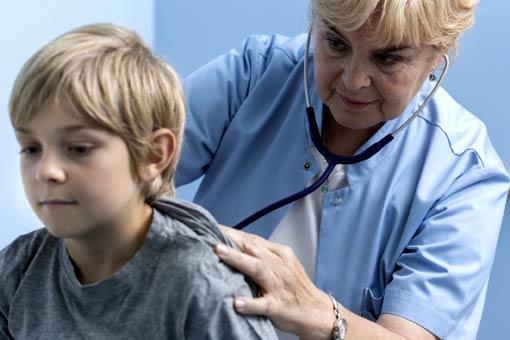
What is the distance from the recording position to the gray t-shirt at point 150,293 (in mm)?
1130

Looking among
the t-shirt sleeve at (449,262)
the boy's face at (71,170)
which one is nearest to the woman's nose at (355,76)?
the t-shirt sleeve at (449,262)

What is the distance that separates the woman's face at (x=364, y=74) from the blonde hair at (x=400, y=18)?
2 cm

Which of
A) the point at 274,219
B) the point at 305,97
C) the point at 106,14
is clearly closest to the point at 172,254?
the point at 274,219

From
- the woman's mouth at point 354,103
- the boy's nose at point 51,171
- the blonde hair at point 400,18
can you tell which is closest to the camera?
the boy's nose at point 51,171

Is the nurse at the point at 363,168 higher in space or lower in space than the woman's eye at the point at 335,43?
lower

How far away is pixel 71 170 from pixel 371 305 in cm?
71

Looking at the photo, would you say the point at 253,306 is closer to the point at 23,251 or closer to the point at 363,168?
the point at 23,251

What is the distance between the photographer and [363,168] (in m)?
1.60

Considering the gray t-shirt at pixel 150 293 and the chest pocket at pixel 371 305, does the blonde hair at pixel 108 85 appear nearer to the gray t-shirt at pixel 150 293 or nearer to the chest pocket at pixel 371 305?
the gray t-shirt at pixel 150 293

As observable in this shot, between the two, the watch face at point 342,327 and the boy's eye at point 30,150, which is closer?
the boy's eye at point 30,150

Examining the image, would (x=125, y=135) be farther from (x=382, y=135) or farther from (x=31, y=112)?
(x=382, y=135)

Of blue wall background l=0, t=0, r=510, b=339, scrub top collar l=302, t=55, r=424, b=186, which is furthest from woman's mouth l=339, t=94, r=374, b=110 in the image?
blue wall background l=0, t=0, r=510, b=339

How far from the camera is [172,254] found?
1.16 meters

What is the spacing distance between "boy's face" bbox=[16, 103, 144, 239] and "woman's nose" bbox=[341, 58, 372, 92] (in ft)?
1.59
